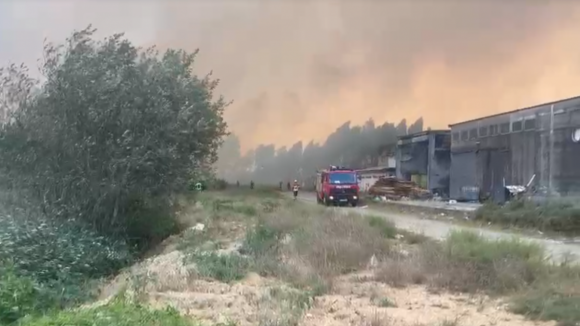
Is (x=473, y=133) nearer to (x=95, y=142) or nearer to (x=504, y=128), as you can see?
(x=504, y=128)

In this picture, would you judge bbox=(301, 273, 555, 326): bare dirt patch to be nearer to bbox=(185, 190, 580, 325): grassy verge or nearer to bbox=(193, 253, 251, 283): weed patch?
bbox=(185, 190, 580, 325): grassy verge

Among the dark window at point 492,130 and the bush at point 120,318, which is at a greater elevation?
the dark window at point 492,130

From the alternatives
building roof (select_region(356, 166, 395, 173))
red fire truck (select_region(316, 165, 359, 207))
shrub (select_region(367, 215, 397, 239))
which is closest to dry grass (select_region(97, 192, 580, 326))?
shrub (select_region(367, 215, 397, 239))

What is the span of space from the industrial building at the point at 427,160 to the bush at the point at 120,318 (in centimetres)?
3312

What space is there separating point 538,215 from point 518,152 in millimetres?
12054

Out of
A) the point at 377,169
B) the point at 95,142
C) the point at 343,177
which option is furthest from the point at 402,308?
the point at 377,169

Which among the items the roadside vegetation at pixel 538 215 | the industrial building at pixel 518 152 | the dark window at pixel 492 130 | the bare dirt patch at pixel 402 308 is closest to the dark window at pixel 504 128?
the industrial building at pixel 518 152

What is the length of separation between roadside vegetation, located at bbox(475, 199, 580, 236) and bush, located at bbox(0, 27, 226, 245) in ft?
Answer: 35.2

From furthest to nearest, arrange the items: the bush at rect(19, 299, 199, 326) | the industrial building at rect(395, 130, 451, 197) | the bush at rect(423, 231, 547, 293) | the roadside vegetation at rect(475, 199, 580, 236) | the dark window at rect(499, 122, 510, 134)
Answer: the industrial building at rect(395, 130, 451, 197), the dark window at rect(499, 122, 510, 134), the roadside vegetation at rect(475, 199, 580, 236), the bush at rect(423, 231, 547, 293), the bush at rect(19, 299, 199, 326)

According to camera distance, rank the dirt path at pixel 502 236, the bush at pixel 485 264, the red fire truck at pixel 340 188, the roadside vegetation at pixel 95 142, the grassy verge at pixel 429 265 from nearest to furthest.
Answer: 1. the grassy verge at pixel 429 265
2. the bush at pixel 485 264
3. the dirt path at pixel 502 236
4. the roadside vegetation at pixel 95 142
5. the red fire truck at pixel 340 188

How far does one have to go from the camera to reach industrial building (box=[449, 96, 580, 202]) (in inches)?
1026

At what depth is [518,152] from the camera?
3008 centimetres

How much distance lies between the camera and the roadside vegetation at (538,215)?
58.5 ft

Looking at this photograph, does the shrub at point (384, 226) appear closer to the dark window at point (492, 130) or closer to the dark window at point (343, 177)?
the dark window at point (343, 177)
